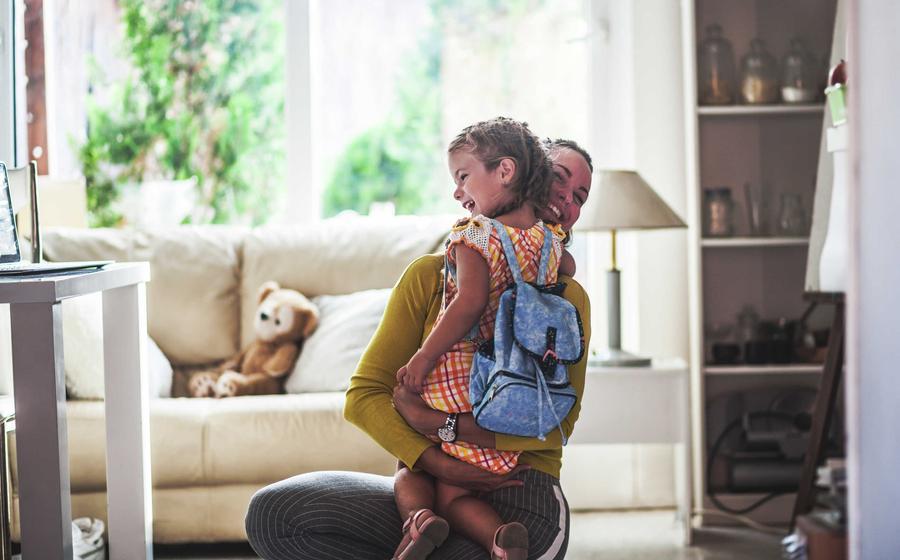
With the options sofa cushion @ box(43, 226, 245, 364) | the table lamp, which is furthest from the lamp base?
sofa cushion @ box(43, 226, 245, 364)

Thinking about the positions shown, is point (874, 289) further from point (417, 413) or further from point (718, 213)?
point (718, 213)

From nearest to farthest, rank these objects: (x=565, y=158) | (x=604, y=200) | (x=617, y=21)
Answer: (x=565, y=158), (x=604, y=200), (x=617, y=21)

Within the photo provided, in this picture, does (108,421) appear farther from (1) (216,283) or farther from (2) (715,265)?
(2) (715,265)

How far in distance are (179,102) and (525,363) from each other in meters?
2.51

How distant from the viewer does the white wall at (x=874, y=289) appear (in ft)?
3.55

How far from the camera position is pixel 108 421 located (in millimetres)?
2180

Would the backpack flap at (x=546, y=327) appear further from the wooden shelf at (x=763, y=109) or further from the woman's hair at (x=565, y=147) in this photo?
the wooden shelf at (x=763, y=109)

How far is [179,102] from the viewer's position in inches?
143

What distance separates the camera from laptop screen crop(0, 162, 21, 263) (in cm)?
200

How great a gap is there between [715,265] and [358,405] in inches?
77.6

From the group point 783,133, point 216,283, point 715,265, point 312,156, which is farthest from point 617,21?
point 216,283

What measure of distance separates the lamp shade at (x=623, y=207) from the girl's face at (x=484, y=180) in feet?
4.22

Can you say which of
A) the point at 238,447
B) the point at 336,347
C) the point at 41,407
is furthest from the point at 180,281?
the point at 41,407

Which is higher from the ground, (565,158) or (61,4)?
(61,4)
